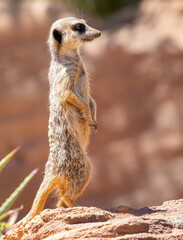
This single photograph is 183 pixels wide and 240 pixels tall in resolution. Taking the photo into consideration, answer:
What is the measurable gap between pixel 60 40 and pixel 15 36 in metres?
4.41

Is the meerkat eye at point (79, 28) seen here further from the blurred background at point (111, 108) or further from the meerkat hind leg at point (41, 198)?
the blurred background at point (111, 108)

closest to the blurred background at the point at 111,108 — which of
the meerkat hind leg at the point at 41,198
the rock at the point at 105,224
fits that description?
the meerkat hind leg at the point at 41,198

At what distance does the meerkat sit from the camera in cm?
298

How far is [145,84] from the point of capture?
759 cm

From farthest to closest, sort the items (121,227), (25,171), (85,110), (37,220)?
(25,171), (85,110), (37,220), (121,227)

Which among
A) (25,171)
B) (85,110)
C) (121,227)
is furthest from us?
(25,171)

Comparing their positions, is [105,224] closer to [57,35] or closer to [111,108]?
[57,35]

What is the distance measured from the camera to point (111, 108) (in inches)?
298

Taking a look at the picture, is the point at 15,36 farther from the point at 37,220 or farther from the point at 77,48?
the point at 37,220

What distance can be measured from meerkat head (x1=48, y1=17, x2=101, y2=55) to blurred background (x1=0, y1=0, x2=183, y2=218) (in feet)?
13.5

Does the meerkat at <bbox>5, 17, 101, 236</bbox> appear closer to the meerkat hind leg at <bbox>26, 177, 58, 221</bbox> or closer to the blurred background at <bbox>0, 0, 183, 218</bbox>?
the meerkat hind leg at <bbox>26, 177, 58, 221</bbox>

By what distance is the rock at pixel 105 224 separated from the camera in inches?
94.3

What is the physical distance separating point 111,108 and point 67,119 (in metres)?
4.57

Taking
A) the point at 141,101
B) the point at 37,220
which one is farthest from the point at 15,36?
the point at 37,220
